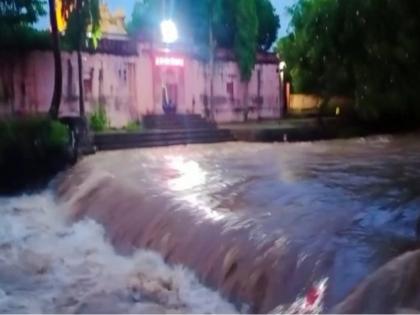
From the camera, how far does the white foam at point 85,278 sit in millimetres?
3859

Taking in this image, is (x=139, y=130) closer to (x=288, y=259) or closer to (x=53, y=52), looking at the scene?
(x=53, y=52)

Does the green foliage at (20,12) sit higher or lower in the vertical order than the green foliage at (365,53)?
higher

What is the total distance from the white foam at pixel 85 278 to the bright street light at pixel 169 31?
268 inches

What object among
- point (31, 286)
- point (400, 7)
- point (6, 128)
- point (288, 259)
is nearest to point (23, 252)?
point (31, 286)

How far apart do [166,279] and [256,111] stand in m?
9.60

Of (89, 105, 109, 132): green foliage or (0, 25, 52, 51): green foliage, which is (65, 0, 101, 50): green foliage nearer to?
(0, 25, 52, 51): green foliage

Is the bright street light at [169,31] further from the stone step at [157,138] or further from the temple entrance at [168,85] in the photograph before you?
the stone step at [157,138]

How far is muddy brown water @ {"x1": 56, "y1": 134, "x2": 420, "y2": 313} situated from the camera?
3454mm

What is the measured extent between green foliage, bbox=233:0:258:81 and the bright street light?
1.18m

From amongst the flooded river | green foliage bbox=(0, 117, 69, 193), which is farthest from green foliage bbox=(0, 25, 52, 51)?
the flooded river

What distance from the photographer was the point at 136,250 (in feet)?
15.6

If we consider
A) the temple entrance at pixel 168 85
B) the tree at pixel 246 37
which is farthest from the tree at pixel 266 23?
the temple entrance at pixel 168 85

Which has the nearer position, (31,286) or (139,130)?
(31,286)

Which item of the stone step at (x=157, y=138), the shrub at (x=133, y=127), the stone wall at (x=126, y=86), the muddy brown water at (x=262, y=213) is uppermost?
the stone wall at (x=126, y=86)
